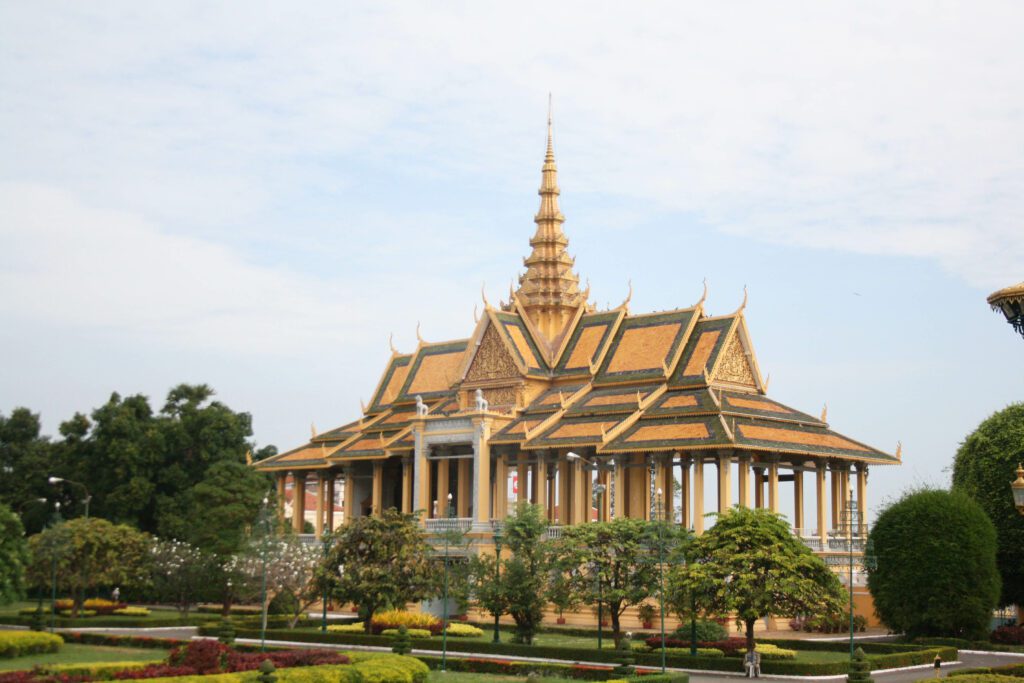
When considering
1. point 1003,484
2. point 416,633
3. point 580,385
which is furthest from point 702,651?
point 580,385

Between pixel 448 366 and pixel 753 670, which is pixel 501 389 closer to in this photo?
pixel 448 366

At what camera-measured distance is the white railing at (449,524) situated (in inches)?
2068

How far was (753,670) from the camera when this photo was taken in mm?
33375

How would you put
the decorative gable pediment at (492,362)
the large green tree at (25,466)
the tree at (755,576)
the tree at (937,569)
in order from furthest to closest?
the large green tree at (25,466) → the decorative gable pediment at (492,362) → the tree at (937,569) → the tree at (755,576)

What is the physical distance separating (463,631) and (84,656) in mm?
11642

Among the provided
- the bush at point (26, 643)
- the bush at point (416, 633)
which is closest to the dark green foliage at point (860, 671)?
the bush at point (416, 633)

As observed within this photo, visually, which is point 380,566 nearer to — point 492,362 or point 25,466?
point 492,362

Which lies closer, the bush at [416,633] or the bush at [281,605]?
the bush at [416,633]

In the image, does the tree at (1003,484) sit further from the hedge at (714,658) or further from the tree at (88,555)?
the tree at (88,555)

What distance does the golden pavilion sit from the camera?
49.2 metres

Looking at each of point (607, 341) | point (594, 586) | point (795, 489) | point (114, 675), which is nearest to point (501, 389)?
point (607, 341)

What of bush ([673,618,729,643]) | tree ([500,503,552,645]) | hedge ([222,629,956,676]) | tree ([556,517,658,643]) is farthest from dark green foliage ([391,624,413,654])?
bush ([673,618,729,643])

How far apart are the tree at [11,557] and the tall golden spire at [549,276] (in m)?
22.4

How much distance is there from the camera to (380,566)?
1741 inches
